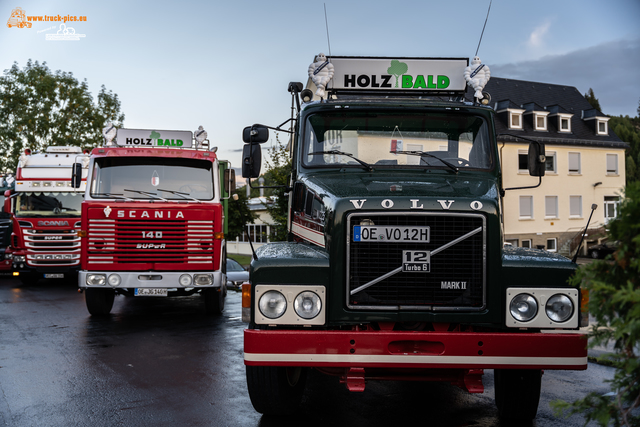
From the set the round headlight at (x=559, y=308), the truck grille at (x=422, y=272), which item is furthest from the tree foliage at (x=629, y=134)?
the truck grille at (x=422, y=272)

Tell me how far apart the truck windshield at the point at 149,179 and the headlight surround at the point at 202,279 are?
1.24 metres

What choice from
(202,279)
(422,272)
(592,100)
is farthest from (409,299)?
(592,100)

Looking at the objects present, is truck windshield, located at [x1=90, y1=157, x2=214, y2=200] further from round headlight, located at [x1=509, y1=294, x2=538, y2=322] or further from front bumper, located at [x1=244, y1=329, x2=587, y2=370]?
round headlight, located at [x1=509, y1=294, x2=538, y2=322]

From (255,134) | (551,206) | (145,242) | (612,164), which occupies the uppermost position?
(612,164)

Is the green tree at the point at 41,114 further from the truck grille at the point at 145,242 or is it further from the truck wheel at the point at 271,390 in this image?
the truck wheel at the point at 271,390

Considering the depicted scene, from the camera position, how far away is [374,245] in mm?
4035

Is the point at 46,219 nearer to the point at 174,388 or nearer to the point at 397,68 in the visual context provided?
the point at 174,388

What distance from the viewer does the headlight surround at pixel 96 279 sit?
8.79 meters

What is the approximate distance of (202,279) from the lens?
29.5ft

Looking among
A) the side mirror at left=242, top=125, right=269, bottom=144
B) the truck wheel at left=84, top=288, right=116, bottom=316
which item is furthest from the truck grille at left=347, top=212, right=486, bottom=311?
the truck wheel at left=84, top=288, right=116, bottom=316

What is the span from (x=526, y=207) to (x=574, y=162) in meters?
5.42

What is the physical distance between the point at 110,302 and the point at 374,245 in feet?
24.0

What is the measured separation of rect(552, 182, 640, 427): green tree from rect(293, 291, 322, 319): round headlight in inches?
68.7

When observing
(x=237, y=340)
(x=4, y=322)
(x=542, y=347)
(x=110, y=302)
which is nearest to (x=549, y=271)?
(x=542, y=347)
